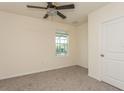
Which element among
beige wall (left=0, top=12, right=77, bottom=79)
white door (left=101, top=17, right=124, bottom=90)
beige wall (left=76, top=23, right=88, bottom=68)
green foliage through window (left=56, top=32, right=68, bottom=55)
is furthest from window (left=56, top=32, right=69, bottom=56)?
white door (left=101, top=17, right=124, bottom=90)

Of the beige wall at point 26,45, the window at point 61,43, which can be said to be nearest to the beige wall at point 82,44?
the window at point 61,43

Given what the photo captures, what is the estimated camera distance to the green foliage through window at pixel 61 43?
491 centimetres

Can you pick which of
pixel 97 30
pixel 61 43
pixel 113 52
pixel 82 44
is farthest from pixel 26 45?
pixel 113 52

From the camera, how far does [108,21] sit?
9.18 feet

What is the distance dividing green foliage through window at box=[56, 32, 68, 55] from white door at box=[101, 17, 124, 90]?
2.49 m

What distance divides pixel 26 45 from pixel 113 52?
3247mm

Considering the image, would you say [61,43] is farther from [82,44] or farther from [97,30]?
[97,30]

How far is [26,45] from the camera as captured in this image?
380 cm

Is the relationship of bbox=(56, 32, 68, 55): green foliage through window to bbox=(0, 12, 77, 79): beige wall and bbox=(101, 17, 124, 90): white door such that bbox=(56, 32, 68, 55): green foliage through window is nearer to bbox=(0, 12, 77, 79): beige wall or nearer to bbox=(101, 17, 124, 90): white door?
bbox=(0, 12, 77, 79): beige wall

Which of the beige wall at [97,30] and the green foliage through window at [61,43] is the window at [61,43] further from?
the beige wall at [97,30]

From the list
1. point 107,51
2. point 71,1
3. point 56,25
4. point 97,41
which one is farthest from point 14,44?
point 107,51

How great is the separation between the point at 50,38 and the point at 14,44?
166 cm

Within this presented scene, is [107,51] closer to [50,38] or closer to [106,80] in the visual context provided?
[106,80]

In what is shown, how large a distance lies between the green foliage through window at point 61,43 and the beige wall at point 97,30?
75.5 inches
